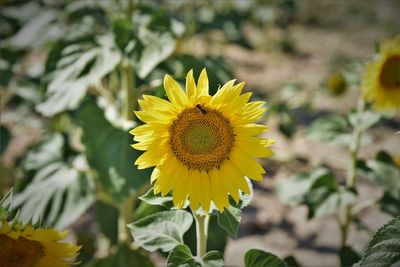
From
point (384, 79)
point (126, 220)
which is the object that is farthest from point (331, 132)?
point (126, 220)

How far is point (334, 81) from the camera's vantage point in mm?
2072

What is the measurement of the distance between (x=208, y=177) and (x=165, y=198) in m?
0.09

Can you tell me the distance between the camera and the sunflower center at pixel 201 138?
33.1 inches

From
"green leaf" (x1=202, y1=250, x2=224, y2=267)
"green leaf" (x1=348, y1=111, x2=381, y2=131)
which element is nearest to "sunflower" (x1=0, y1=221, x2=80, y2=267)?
"green leaf" (x1=202, y1=250, x2=224, y2=267)

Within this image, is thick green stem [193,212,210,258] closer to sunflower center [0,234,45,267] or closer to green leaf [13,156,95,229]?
sunflower center [0,234,45,267]

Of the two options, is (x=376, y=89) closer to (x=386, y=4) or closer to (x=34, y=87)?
(x=34, y=87)

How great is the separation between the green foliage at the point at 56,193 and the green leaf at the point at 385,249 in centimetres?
88

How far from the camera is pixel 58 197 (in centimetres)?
146

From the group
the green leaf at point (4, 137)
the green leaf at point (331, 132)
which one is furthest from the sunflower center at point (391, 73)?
the green leaf at point (4, 137)

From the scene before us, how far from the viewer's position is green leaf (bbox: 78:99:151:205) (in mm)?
1300

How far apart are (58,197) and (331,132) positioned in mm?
902

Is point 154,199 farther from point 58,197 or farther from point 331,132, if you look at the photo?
point 331,132

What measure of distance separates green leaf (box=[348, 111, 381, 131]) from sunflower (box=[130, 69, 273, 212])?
76 centimetres

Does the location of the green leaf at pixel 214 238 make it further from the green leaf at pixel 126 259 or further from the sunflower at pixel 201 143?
the sunflower at pixel 201 143
